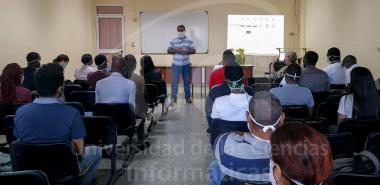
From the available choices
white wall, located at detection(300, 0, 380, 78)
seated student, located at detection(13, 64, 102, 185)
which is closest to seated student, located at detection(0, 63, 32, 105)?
seated student, located at detection(13, 64, 102, 185)

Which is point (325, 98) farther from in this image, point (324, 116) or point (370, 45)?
point (370, 45)

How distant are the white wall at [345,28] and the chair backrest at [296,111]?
340 cm

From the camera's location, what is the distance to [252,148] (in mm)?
1931

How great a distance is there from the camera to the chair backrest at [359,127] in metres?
3.23

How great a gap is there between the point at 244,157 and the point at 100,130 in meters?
1.99

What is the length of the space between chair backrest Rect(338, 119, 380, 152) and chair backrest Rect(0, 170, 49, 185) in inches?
88.6

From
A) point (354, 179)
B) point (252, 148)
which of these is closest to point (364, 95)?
point (354, 179)

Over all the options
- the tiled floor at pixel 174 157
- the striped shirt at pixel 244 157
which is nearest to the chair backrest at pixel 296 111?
the tiled floor at pixel 174 157

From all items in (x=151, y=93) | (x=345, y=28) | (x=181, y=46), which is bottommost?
(x=151, y=93)

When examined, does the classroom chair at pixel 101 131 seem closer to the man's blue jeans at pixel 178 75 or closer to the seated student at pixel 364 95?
the seated student at pixel 364 95

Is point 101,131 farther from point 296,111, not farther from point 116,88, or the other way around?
point 296,111

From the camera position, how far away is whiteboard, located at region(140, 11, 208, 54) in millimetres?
11578

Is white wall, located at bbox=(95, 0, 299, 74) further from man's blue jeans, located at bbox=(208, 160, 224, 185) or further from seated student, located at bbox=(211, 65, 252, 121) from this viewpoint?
man's blue jeans, located at bbox=(208, 160, 224, 185)

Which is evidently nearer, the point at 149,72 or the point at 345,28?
the point at 149,72
